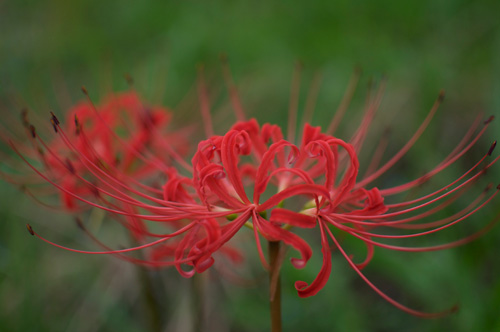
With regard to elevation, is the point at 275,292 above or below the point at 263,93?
below

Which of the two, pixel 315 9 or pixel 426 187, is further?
pixel 315 9

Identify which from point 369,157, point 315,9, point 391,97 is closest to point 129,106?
point 369,157

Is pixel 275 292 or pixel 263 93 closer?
pixel 275 292

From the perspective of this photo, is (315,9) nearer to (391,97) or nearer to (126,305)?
(391,97)

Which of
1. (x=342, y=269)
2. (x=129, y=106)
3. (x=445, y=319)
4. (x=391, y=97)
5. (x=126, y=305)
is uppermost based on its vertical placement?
(x=391, y=97)

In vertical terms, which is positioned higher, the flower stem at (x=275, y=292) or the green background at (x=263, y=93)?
the green background at (x=263, y=93)

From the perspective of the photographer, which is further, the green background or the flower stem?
the green background

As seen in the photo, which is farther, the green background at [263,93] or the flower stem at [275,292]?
the green background at [263,93]

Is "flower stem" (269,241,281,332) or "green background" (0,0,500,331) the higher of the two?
"green background" (0,0,500,331)
